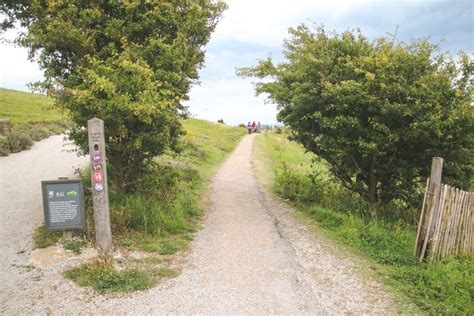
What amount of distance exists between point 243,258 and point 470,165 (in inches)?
266

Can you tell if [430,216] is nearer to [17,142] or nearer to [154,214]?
[154,214]

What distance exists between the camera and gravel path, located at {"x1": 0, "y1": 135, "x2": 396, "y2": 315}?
17.5 ft

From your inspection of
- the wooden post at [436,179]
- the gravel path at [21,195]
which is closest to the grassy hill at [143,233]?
the gravel path at [21,195]

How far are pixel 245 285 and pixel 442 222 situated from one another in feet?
13.2

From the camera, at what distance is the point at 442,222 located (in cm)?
704

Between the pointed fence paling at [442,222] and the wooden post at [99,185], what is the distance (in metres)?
5.95

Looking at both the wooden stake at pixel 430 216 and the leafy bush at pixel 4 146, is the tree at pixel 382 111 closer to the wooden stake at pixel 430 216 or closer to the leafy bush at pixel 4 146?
the wooden stake at pixel 430 216

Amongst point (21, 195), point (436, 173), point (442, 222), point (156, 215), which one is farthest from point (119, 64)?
point (442, 222)

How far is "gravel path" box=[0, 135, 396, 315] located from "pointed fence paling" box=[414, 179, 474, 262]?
1435 mm

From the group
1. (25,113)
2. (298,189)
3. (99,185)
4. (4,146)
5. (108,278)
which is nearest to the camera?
(108,278)

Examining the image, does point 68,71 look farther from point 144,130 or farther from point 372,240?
point 372,240

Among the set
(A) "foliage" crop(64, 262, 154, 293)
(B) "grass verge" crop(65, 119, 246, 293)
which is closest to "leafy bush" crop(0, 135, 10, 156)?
(B) "grass verge" crop(65, 119, 246, 293)

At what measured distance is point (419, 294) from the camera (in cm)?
594

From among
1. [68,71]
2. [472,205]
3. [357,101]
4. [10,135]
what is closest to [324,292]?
[472,205]
